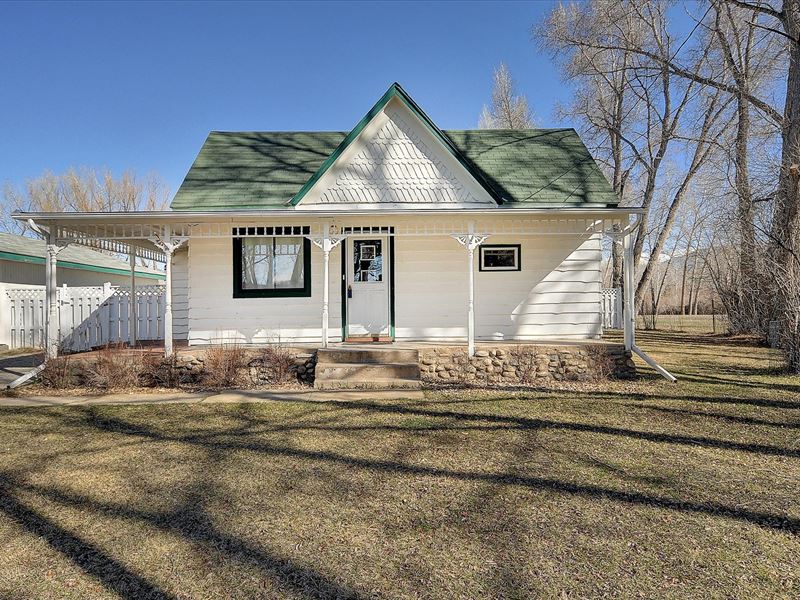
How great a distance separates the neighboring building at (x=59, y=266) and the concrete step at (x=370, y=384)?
840 centimetres

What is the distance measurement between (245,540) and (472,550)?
57.7 inches

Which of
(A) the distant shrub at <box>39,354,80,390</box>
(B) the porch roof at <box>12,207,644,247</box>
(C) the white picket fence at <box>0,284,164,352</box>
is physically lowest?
(A) the distant shrub at <box>39,354,80,390</box>

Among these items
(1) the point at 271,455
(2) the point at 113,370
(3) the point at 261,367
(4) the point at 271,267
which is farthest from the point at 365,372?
(2) the point at 113,370

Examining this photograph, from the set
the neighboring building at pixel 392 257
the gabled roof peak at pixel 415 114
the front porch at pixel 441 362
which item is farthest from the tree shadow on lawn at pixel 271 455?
the gabled roof peak at pixel 415 114

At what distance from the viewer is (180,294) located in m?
11.9

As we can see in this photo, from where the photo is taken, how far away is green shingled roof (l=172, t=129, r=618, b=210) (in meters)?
10.3

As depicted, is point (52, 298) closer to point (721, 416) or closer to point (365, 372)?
point (365, 372)

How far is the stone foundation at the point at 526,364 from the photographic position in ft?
29.5

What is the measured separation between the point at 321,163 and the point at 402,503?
9.38 metres

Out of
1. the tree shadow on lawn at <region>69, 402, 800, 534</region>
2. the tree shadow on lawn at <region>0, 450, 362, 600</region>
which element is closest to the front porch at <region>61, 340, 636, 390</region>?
the tree shadow on lawn at <region>69, 402, 800, 534</region>

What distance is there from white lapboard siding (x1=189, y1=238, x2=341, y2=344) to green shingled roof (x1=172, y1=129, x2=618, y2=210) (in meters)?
1.09

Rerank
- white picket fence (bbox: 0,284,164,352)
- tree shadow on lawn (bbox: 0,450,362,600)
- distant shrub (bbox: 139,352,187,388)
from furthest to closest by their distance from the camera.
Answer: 1. white picket fence (bbox: 0,284,164,352)
2. distant shrub (bbox: 139,352,187,388)
3. tree shadow on lawn (bbox: 0,450,362,600)

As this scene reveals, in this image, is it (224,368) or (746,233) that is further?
(746,233)

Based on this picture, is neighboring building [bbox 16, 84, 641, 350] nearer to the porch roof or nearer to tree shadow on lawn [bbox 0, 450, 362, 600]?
the porch roof
